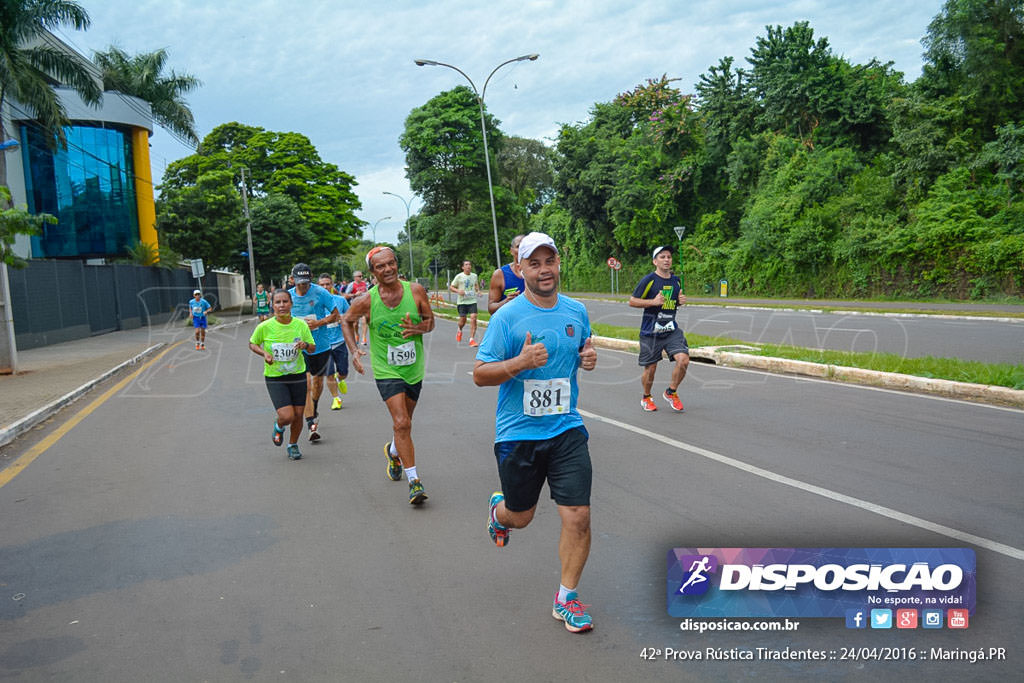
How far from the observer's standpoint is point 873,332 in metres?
17.8

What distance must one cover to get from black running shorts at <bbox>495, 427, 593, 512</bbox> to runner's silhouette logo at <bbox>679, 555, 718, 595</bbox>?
0.75 metres

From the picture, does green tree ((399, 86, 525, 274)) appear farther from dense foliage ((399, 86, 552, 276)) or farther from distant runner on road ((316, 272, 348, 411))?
distant runner on road ((316, 272, 348, 411))

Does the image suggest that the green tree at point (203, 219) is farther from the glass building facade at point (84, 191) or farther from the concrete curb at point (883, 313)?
the concrete curb at point (883, 313)

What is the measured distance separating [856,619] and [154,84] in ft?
162

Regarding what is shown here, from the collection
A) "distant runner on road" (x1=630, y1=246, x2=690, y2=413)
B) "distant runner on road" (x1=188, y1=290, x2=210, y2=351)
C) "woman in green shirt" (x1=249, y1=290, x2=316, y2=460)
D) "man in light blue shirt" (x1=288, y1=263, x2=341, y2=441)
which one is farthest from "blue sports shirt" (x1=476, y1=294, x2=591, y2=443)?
"distant runner on road" (x1=188, y1=290, x2=210, y2=351)

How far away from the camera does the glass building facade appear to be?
39.1 meters

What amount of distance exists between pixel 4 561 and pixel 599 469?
4.22m

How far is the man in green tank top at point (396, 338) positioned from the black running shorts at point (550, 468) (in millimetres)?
2344

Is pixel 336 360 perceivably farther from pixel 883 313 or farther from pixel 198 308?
pixel 883 313

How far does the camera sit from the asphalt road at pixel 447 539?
11.3 feet

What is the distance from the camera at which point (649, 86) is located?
50438 mm

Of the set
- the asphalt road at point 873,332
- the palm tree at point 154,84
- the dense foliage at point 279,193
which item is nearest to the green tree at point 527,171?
the dense foliage at point 279,193

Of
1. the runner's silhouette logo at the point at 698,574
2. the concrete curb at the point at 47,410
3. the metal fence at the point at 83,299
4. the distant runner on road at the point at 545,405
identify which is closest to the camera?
the distant runner on road at the point at 545,405

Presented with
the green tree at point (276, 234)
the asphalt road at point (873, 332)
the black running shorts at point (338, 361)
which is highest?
the green tree at point (276, 234)
